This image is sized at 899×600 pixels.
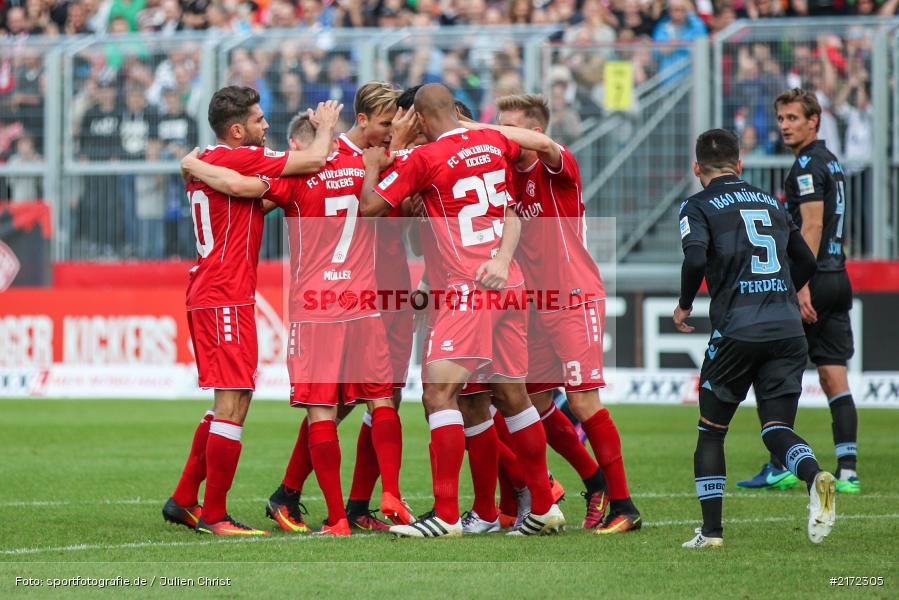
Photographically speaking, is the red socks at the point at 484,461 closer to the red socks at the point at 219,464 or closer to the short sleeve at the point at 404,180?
the red socks at the point at 219,464

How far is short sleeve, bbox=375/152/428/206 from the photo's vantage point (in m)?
7.11

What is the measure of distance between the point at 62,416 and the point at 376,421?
8.25 metres

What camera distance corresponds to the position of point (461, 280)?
7262mm

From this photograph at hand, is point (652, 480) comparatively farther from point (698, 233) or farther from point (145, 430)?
point (145, 430)

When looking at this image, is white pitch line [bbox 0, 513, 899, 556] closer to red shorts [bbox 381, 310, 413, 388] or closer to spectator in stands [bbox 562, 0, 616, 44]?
red shorts [bbox 381, 310, 413, 388]

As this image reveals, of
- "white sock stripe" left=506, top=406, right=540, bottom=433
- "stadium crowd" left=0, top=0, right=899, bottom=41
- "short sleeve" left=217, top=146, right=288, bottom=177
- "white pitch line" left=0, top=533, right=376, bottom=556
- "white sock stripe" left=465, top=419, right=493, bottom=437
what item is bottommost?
Result: "white pitch line" left=0, top=533, right=376, bottom=556

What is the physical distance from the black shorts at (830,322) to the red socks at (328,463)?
12.9 feet

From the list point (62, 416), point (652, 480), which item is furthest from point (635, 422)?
point (62, 416)

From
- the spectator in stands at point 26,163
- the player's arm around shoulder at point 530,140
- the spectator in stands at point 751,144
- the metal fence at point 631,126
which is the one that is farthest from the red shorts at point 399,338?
the spectator in stands at point 26,163

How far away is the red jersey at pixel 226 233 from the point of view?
296 inches

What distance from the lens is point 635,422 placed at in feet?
46.5

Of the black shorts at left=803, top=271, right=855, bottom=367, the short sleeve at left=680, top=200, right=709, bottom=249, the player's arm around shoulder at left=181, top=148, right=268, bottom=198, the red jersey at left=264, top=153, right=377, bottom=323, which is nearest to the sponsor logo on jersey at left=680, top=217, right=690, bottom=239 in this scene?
the short sleeve at left=680, top=200, right=709, bottom=249

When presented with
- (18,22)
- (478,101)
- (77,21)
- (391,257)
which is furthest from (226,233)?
(18,22)

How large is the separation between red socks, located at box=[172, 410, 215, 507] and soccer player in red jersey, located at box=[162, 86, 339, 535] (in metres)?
0.24
